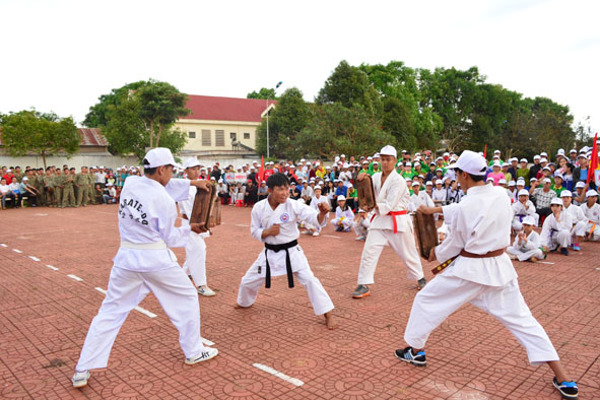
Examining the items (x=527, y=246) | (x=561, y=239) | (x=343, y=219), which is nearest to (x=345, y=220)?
(x=343, y=219)

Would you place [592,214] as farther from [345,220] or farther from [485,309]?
[485,309]

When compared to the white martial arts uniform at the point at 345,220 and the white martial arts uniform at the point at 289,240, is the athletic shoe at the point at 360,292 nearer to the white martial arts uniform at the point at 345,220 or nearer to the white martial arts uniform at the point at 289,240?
the white martial arts uniform at the point at 289,240

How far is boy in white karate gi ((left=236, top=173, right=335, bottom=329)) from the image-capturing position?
5.17 m

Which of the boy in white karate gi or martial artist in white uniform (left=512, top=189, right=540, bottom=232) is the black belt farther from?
martial artist in white uniform (left=512, top=189, right=540, bottom=232)

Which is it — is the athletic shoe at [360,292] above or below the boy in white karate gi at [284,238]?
below

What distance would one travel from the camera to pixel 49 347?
188 inches

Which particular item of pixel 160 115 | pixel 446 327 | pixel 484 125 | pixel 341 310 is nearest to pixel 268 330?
pixel 341 310

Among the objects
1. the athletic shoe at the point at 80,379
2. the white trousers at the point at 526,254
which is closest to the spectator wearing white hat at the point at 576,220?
the white trousers at the point at 526,254

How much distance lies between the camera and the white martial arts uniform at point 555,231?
9547 mm

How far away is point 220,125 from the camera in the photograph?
1845 inches

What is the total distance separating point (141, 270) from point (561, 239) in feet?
29.0

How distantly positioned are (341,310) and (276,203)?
1.69 metres

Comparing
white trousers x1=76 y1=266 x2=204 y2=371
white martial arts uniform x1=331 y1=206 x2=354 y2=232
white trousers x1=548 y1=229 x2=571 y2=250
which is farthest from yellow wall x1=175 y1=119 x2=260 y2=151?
white trousers x1=76 y1=266 x2=204 y2=371

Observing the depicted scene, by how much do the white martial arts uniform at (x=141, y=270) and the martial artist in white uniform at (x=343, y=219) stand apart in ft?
30.6
